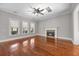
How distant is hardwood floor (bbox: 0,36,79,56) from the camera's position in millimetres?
2106

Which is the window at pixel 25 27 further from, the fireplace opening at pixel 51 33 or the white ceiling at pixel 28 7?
the fireplace opening at pixel 51 33

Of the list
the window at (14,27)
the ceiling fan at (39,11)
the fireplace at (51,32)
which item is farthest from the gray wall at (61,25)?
the window at (14,27)

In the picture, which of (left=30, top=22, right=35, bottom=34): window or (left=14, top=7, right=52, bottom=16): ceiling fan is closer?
(left=14, top=7, right=52, bottom=16): ceiling fan

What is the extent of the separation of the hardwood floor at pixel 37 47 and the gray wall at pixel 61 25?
0.17 meters

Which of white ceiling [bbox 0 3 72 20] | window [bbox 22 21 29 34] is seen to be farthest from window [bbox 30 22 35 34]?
white ceiling [bbox 0 3 72 20]

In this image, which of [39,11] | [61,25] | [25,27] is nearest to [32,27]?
[25,27]

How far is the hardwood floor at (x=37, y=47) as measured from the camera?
211cm

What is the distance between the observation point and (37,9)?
2164 millimetres

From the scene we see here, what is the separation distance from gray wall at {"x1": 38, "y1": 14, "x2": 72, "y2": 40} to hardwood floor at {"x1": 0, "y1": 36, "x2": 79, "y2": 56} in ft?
0.55

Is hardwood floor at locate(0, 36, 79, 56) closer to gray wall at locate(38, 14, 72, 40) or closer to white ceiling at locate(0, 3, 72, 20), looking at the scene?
gray wall at locate(38, 14, 72, 40)

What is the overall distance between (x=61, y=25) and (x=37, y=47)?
30.4 inches

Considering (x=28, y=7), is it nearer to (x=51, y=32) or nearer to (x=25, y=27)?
(x=25, y=27)

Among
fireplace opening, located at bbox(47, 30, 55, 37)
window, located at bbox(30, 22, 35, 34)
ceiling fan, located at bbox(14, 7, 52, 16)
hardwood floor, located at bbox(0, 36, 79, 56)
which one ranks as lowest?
hardwood floor, located at bbox(0, 36, 79, 56)

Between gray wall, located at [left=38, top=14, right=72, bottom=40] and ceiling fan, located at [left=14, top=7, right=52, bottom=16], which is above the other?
ceiling fan, located at [left=14, top=7, right=52, bottom=16]
